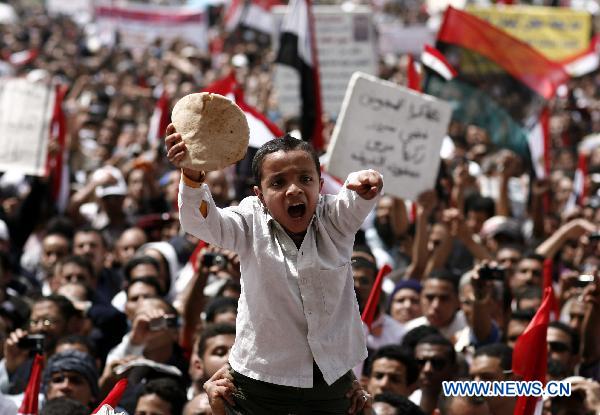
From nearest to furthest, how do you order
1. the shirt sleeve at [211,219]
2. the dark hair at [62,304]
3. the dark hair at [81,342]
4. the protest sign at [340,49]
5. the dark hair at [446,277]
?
the shirt sleeve at [211,219], the dark hair at [81,342], the dark hair at [62,304], the dark hair at [446,277], the protest sign at [340,49]

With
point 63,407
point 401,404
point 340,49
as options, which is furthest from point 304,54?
point 63,407

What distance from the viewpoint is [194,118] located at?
11.2 feet

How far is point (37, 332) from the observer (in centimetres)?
568

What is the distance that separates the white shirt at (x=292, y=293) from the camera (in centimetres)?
344

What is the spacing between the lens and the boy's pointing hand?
11.0 ft

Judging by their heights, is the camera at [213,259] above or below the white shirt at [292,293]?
below

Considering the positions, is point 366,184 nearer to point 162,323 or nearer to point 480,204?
point 162,323

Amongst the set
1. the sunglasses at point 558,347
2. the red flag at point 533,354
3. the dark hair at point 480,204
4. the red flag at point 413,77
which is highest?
the red flag at point 533,354

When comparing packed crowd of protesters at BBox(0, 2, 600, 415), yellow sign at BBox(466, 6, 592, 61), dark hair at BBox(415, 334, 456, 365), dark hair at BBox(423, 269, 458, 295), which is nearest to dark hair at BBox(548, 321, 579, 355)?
packed crowd of protesters at BBox(0, 2, 600, 415)

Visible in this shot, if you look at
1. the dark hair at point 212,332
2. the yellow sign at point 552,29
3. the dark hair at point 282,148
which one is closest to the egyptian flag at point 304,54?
the dark hair at point 212,332

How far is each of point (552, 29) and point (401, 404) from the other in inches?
388

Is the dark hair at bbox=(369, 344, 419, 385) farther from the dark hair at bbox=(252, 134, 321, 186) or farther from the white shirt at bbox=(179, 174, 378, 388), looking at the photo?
the dark hair at bbox=(252, 134, 321, 186)

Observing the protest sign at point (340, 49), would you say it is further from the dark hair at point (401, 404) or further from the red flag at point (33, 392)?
the red flag at point (33, 392)

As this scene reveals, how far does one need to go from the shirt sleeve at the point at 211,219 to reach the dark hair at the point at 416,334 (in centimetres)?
264
